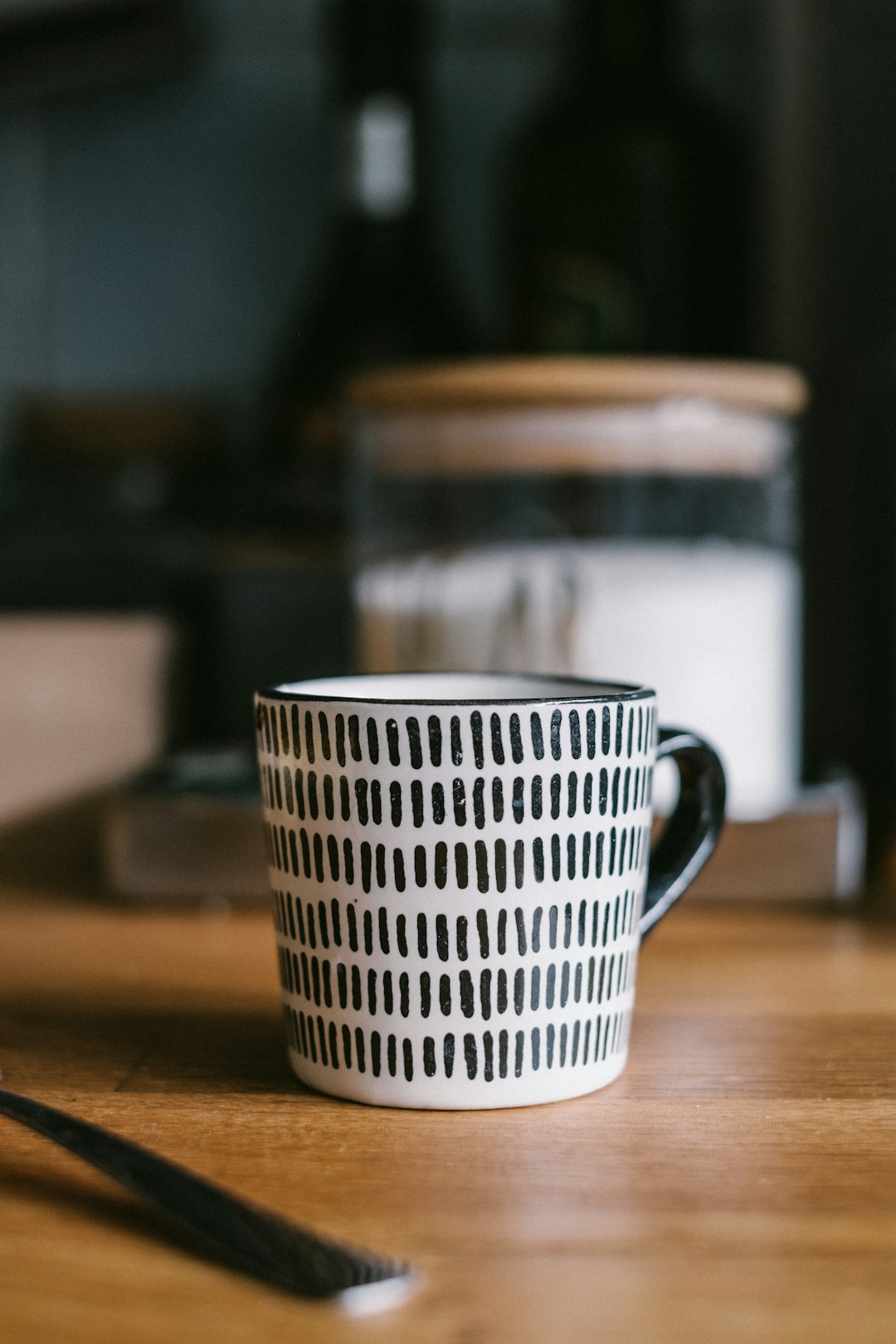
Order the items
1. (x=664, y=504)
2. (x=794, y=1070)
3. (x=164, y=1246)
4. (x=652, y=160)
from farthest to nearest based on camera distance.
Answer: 1. (x=652, y=160)
2. (x=664, y=504)
3. (x=794, y=1070)
4. (x=164, y=1246)

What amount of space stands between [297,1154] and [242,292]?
74cm

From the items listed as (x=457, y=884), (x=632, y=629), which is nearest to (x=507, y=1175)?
(x=457, y=884)

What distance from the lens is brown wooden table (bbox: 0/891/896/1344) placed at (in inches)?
8.8

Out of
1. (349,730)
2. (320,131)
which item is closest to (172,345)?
(320,131)

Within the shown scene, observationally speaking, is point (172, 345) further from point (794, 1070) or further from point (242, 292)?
point (794, 1070)

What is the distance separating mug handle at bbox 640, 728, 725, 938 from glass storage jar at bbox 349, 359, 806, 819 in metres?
0.16

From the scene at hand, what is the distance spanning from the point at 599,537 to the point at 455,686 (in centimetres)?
24

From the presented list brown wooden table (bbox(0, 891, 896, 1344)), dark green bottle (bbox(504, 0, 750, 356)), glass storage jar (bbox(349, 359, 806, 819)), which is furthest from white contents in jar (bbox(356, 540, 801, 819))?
dark green bottle (bbox(504, 0, 750, 356))

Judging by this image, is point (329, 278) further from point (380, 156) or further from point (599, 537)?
point (599, 537)

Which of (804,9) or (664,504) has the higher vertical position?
(804,9)

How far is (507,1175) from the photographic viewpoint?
0.28m

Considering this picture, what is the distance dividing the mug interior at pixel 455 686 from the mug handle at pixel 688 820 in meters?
0.03

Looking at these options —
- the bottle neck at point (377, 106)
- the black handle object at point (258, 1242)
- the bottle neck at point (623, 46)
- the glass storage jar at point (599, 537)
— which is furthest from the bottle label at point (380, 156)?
the black handle object at point (258, 1242)

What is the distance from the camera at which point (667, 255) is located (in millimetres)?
759
